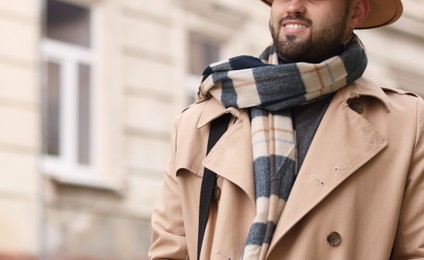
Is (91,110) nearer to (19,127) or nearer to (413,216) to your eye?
(19,127)

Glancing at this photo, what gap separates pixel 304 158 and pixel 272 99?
7.5 inches

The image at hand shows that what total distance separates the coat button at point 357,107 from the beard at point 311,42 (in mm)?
163

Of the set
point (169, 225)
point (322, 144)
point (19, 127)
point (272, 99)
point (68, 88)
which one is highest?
point (272, 99)

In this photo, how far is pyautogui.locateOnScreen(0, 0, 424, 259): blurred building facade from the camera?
39.4 feet

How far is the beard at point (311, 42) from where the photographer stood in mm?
4312

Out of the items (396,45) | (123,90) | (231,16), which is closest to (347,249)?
(123,90)

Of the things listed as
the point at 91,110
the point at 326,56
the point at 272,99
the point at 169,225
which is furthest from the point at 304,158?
the point at 91,110

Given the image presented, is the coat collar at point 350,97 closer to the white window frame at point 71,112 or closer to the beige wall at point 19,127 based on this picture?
the beige wall at point 19,127

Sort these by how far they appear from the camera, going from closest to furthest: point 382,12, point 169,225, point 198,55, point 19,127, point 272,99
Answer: point 272,99 → point 169,225 → point 382,12 → point 19,127 → point 198,55

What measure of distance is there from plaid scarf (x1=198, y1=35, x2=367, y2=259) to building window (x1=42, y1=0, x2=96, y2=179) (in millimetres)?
8007

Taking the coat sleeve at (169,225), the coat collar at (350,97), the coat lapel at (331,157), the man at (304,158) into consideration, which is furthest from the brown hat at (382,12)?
the coat sleeve at (169,225)

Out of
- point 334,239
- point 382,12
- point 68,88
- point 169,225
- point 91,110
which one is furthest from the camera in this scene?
point 91,110

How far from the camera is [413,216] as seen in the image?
4.24 m

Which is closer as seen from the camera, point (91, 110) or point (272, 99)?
point (272, 99)
